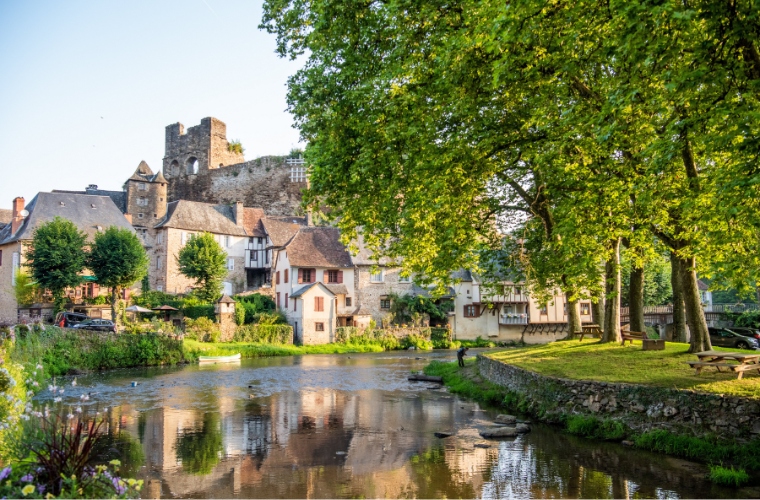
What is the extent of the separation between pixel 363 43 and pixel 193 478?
31.6 feet

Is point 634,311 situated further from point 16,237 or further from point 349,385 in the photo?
point 16,237

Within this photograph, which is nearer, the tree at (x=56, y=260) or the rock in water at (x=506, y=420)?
the rock in water at (x=506, y=420)

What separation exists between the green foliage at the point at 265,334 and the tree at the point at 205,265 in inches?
281

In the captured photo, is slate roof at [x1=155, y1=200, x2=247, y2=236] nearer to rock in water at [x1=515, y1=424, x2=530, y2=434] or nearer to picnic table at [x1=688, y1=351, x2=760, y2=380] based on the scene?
rock in water at [x1=515, y1=424, x2=530, y2=434]

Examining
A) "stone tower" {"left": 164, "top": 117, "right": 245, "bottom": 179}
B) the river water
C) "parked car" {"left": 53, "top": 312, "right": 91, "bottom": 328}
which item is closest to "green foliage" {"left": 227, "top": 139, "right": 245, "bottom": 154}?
"stone tower" {"left": 164, "top": 117, "right": 245, "bottom": 179}

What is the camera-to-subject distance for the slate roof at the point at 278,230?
54219 mm

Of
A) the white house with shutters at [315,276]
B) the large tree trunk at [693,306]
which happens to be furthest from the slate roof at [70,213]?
the large tree trunk at [693,306]

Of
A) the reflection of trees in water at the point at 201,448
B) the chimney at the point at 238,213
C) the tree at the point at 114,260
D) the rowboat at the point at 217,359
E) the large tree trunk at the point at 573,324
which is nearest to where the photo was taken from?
the reflection of trees in water at the point at 201,448

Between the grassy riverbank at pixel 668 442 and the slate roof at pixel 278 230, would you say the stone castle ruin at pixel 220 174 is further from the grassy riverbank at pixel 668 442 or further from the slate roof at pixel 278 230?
the grassy riverbank at pixel 668 442

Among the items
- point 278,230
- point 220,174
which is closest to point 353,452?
point 278,230

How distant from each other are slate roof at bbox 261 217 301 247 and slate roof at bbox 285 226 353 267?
7041 millimetres

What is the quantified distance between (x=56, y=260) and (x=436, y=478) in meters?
34.1

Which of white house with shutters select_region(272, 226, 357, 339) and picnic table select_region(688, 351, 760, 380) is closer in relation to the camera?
picnic table select_region(688, 351, 760, 380)

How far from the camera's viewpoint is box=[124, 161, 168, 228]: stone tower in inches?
2158
